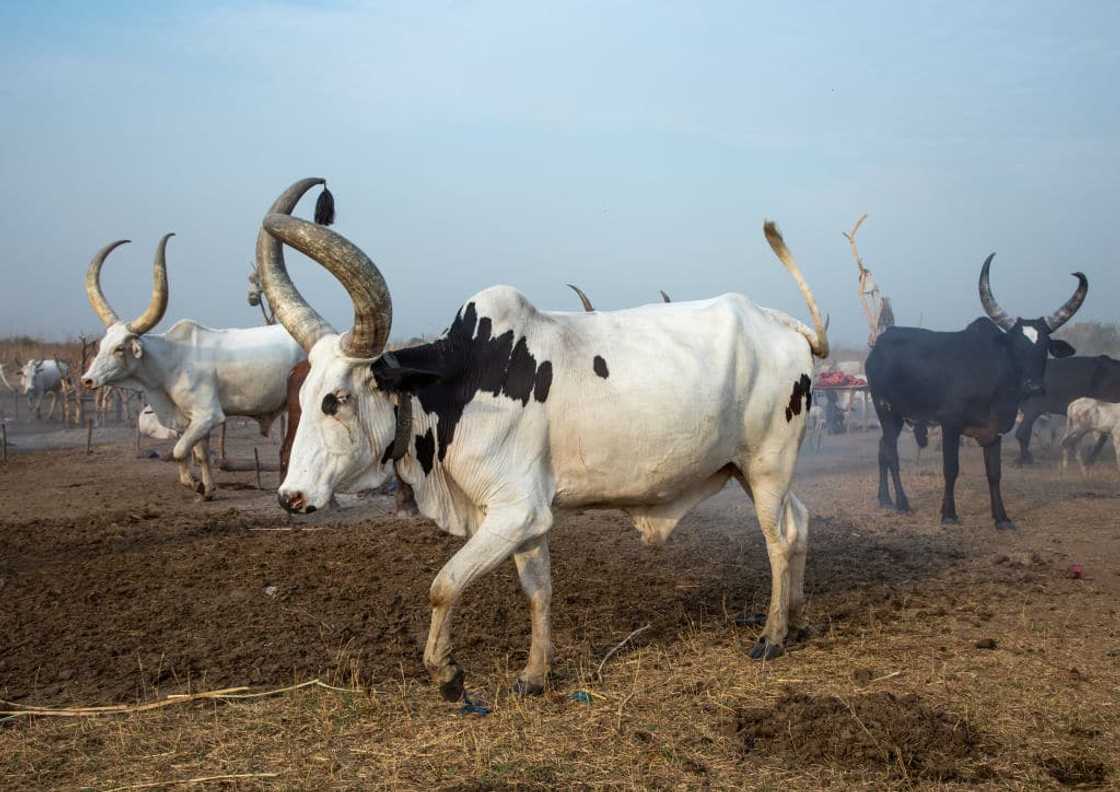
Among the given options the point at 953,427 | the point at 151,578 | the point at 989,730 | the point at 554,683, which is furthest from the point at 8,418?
the point at 989,730

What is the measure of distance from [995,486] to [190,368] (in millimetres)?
9101

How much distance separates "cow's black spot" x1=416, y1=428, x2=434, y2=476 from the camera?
5066 mm

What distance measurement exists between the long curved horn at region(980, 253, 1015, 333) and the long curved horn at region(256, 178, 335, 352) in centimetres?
993

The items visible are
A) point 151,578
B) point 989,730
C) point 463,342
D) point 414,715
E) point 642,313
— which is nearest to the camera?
point 989,730

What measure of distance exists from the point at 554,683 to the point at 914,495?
9022 mm

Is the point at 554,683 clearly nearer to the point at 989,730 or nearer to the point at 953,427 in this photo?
the point at 989,730

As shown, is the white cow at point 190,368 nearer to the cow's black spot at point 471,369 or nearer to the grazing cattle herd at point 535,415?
the grazing cattle herd at point 535,415

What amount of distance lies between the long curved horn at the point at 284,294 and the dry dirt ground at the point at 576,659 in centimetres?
173

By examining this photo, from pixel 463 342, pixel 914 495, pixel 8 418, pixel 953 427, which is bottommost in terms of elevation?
pixel 8 418

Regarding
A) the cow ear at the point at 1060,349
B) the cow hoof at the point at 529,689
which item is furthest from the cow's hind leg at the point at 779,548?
the cow ear at the point at 1060,349

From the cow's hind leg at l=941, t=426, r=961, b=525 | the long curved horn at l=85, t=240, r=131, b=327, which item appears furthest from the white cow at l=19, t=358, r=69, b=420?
the cow's hind leg at l=941, t=426, r=961, b=525

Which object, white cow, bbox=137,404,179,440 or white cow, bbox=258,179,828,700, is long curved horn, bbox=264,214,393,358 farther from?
white cow, bbox=137,404,179,440

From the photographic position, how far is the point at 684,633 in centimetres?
608

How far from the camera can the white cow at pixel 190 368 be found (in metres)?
11.9
